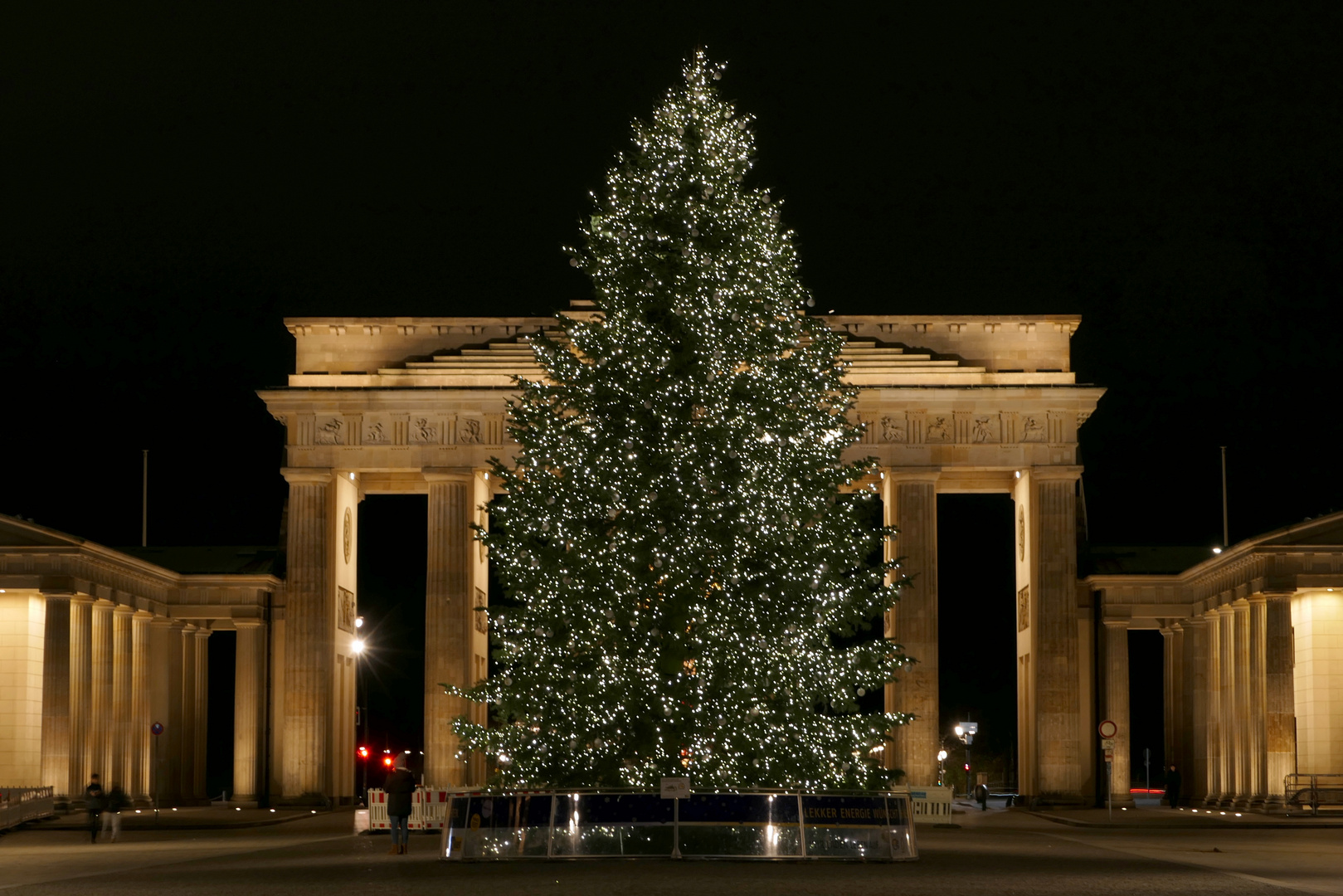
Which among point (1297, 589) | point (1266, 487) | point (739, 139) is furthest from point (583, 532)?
point (1266, 487)

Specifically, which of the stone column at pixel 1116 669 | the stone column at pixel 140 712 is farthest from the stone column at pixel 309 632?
the stone column at pixel 1116 669

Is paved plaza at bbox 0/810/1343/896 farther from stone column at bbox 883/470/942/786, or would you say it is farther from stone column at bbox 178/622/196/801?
stone column at bbox 178/622/196/801

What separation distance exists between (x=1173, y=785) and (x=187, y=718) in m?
35.2

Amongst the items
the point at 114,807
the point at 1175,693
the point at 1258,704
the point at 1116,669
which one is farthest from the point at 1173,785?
the point at 114,807

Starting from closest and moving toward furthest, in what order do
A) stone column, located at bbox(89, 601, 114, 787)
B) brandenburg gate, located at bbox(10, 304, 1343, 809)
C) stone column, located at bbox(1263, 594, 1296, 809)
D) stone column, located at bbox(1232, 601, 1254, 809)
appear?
stone column, located at bbox(1263, 594, 1296, 809) → stone column, located at bbox(1232, 601, 1254, 809) → stone column, located at bbox(89, 601, 114, 787) → brandenburg gate, located at bbox(10, 304, 1343, 809)

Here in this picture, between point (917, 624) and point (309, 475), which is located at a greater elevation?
point (309, 475)

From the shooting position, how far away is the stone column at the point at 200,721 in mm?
74000

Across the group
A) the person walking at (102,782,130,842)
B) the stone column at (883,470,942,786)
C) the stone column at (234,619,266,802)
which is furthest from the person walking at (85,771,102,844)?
the stone column at (883,470,942,786)

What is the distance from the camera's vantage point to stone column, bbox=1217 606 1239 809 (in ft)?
205

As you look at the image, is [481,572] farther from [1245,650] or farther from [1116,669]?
[1245,650]

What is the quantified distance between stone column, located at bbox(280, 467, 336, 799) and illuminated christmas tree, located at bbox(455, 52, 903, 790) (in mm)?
30941

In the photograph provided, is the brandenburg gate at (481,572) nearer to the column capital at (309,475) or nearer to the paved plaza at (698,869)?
the column capital at (309,475)

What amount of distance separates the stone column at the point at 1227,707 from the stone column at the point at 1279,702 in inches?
187

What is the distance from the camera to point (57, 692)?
57281mm
